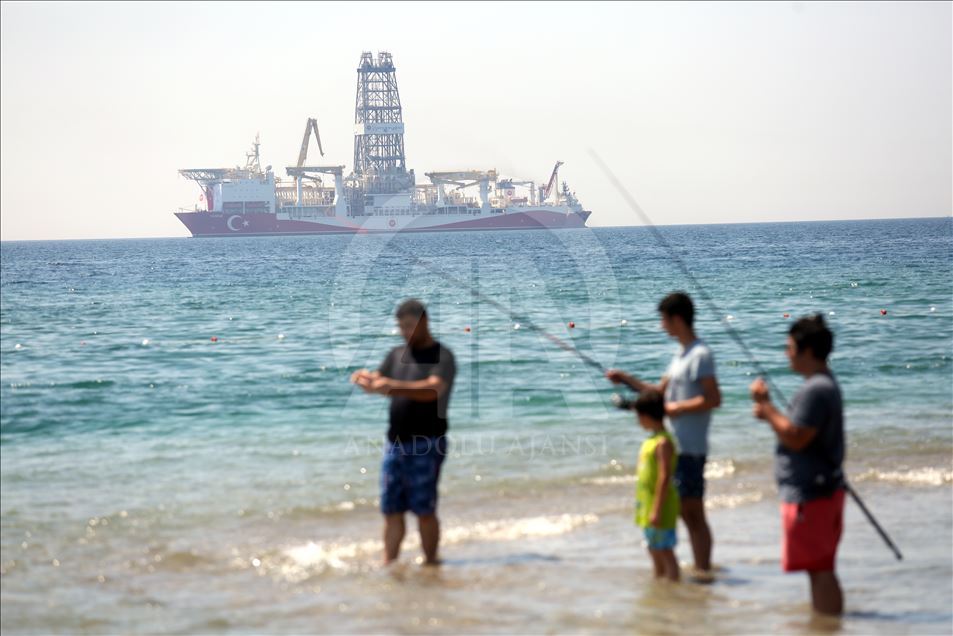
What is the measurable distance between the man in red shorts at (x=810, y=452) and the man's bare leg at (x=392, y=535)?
220 cm

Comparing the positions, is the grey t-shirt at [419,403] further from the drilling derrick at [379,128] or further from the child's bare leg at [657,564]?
the drilling derrick at [379,128]

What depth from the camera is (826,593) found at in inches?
199

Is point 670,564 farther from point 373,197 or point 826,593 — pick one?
point 373,197

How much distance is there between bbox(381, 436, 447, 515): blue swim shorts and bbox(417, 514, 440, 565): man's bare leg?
0.11 m

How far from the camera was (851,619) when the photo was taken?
537 centimetres

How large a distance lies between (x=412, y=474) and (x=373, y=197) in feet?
404

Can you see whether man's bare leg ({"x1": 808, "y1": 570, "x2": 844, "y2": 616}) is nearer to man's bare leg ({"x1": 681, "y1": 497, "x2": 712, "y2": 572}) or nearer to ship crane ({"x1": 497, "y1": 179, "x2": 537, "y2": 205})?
man's bare leg ({"x1": 681, "y1": 497, "x2": 712, "y2": 572})

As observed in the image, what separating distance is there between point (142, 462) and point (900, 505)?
637cm

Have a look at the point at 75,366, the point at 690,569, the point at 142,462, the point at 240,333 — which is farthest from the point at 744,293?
the point at 690,569

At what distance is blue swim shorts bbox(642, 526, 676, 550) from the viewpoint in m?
5.62

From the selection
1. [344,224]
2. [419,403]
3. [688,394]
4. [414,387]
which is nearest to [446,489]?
[419,403]

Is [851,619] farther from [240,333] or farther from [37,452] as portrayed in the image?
[240,333]

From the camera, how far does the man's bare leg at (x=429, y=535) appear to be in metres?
6.23

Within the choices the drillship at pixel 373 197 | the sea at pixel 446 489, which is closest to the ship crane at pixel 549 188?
the drillship at pixel 373 197
